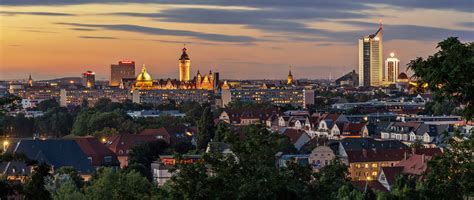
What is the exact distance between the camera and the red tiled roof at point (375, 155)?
192ft

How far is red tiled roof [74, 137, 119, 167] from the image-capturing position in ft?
195

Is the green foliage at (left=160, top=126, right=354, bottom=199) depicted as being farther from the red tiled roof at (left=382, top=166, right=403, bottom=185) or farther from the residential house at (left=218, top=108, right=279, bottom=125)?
the residential house at (left=218, top=108, right=279, bottom=125)

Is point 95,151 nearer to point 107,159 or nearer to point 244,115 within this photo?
point 107,159

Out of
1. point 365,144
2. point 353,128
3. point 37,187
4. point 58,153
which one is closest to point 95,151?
point 58,153

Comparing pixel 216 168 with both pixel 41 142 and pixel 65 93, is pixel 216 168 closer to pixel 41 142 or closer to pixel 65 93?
pixel 41 142

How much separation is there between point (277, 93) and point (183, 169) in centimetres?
16519

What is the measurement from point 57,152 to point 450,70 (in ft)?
151

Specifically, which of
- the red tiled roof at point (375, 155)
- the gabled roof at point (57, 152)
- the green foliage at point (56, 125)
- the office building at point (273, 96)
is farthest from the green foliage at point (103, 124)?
the office building at point (273, 96)

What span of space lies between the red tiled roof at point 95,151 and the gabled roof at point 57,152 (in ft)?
12.1

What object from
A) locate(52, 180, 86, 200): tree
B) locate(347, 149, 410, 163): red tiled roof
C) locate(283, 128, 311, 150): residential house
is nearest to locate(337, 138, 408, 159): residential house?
locate(347, 149, 410, 163): red tiled roof

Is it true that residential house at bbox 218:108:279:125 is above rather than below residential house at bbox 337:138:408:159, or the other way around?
above

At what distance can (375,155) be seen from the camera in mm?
58750

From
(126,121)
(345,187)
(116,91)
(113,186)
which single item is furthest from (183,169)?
(116,91)

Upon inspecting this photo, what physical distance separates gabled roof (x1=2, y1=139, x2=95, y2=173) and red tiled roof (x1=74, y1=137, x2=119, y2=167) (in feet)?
12.1
